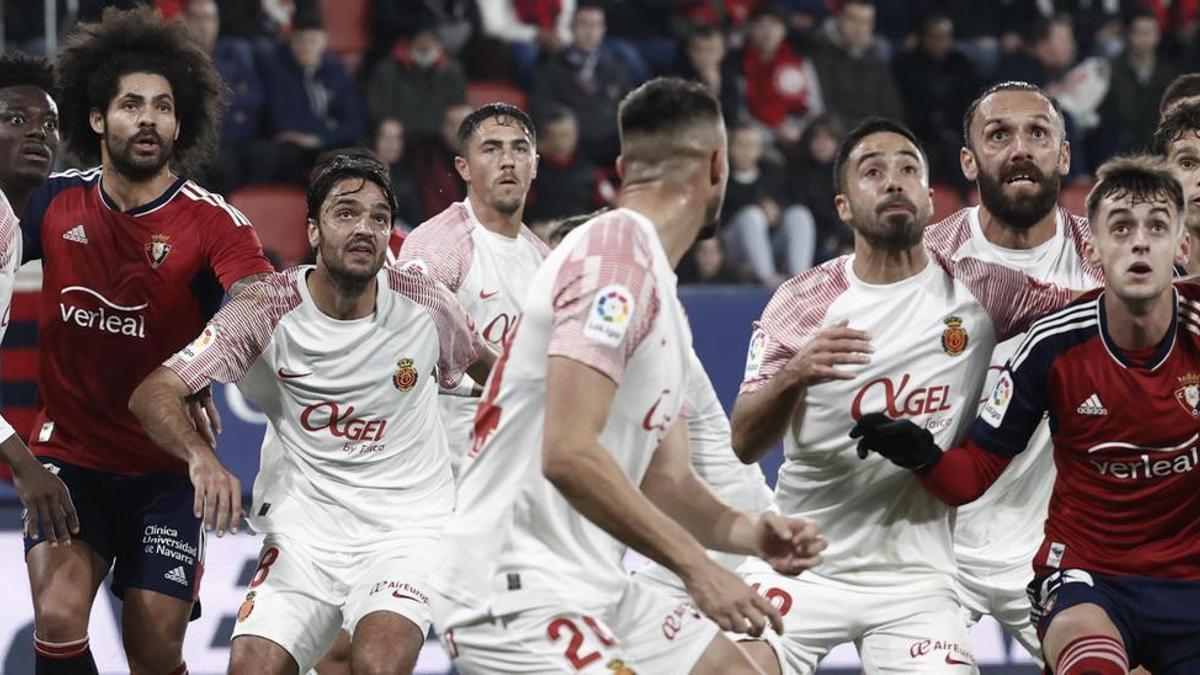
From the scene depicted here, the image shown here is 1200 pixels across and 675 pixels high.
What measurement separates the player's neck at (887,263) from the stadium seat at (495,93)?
8.34 m

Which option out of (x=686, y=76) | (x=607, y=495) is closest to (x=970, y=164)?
(x=607, y=495)


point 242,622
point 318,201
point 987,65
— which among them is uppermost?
point 987,65

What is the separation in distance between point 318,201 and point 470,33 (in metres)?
8.12

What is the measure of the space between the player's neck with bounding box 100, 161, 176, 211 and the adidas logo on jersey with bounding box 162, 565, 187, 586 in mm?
1411

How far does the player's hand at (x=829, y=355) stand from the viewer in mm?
5891

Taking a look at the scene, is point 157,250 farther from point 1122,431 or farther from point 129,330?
point 1122,431

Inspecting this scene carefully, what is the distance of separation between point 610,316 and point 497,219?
4591 millimetres

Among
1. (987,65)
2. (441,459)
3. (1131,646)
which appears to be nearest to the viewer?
(1131,646)

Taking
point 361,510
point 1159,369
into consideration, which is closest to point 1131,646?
point 1159,369

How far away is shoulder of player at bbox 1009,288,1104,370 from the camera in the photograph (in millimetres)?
6164

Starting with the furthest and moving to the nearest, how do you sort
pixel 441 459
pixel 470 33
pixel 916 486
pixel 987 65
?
pixel 987 65 → pixel 470 33 → pixel 441 459 → pixel 916 486

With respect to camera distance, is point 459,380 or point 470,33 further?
point 470,33

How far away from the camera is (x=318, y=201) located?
7.07 metres

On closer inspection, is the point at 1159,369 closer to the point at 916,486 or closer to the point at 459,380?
the point at 916,486
